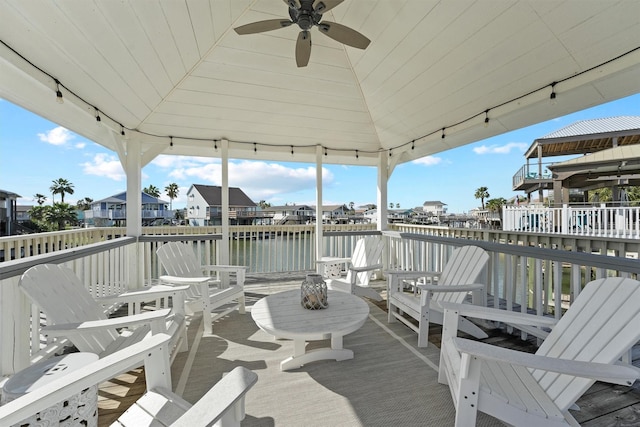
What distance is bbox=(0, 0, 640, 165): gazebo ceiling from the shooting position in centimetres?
227

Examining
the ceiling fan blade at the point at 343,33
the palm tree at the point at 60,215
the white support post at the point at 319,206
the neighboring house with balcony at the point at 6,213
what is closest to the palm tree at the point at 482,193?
the white support post at the point at 319,206

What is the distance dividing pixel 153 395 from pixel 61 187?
3545 cm

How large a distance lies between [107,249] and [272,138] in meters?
2.87

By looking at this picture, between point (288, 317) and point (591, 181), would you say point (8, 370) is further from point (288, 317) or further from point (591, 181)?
point (591, 181)

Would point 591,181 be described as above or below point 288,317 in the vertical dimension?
above

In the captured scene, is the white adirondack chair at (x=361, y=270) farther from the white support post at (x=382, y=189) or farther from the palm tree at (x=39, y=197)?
the palm tree at (x=39, y=197)

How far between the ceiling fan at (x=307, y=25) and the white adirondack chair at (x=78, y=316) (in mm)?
2240

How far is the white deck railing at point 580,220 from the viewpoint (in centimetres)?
646

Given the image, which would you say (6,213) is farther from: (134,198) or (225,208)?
(225,208)

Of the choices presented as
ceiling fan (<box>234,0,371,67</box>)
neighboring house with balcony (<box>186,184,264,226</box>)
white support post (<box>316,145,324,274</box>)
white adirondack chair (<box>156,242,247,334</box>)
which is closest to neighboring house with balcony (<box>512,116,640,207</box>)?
white support post (<box>316,145,324,274</box>)

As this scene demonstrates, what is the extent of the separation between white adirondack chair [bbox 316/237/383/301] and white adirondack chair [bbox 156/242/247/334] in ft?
4.01

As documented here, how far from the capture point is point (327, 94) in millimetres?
4152

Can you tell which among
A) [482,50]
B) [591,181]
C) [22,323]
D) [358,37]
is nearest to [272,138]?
[358,37]

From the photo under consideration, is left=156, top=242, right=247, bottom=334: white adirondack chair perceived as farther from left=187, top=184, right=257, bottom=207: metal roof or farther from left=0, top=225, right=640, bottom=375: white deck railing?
left=187, top=184, right=257, bottom=207: metal roof
